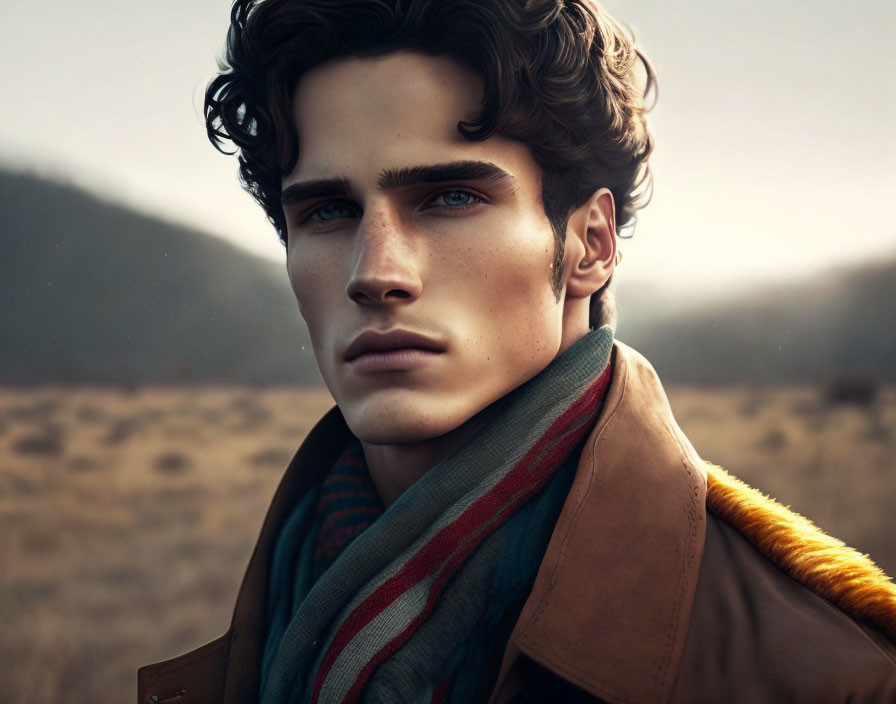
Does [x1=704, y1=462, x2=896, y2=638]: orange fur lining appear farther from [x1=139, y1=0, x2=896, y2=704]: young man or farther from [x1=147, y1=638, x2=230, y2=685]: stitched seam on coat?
[x1=147, y1=638, x2=230, y2=685]: stitched seam on coat

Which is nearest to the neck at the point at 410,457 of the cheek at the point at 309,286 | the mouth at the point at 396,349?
the mouth at the point at 396,349

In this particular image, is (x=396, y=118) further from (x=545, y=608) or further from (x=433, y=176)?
(x=545, y=608)

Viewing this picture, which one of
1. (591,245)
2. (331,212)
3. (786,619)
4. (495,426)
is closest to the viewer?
(786,619)

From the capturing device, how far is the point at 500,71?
5.00ft

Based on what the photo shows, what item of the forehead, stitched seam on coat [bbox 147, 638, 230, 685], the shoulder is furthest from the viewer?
stitched seam on coat [bbox 147, 638, 230, 685]

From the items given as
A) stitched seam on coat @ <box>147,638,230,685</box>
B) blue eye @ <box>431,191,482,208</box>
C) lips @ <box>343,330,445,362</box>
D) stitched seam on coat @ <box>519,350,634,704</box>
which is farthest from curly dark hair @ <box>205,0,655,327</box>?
stitched seam on coat @ <box>147,638,230,685</box>

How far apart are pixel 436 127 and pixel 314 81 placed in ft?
1.18

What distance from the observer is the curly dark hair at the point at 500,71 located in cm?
→ 155

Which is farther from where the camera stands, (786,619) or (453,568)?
(453,568)

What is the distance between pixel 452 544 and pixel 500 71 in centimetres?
101

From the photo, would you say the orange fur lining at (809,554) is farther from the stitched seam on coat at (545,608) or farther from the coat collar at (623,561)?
the stitched seam on coat at (545,608)

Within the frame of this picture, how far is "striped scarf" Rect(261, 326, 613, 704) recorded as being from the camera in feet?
4.60

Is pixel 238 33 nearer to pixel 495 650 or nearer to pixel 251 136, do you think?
pixel 251 136

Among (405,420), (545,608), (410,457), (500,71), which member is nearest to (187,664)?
(410,457)
